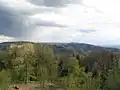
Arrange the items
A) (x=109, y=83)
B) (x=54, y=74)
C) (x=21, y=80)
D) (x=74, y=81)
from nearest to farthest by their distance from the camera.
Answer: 1. (x=109, y=83)
2. (x=74, y=81)
3. (x=54, y=74)
4. (x=21, y=80)

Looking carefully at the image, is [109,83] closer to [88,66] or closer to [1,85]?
[1,85]

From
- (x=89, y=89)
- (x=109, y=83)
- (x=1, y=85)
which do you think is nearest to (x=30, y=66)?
(x=1, y=85)

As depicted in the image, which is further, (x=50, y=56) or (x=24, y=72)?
(x=24, y=72)

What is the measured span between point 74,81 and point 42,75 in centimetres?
1341

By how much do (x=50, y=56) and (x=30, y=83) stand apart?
9.01m

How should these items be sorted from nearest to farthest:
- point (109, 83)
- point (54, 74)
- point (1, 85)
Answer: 1. point (109, 83)
2. point (1, 85)
3. point (54, 74)

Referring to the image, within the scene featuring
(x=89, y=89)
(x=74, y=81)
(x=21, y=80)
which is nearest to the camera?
(x=89, y=89)

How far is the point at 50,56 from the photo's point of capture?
194 feet

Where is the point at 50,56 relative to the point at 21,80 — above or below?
above

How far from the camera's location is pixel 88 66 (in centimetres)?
8506

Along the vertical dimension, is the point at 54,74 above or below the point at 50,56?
below

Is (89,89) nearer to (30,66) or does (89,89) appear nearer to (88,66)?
(30,66)

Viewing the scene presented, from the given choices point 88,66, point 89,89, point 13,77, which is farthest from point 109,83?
point 88,66

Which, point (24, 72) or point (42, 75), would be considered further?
point (24, 72)
